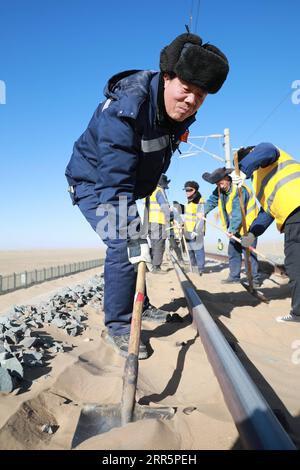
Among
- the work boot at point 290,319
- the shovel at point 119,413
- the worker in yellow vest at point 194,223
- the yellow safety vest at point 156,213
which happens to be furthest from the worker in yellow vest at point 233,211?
the shovel at point 119,413

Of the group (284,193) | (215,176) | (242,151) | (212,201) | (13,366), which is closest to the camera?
(13,366)

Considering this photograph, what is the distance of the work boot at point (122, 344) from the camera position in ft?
7.90

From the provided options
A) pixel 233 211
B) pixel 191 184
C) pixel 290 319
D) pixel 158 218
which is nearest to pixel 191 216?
pixel 191 184

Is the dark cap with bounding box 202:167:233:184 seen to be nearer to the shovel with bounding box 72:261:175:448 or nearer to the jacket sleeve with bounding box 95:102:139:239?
the jacket sleeve with bounding box 95:102:139:239

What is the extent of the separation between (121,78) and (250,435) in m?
2.50

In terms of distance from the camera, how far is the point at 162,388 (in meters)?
1.99

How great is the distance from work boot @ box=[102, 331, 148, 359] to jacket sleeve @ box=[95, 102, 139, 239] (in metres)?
0.73

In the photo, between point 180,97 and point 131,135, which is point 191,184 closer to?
point 180,97

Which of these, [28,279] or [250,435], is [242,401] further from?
[28,279]

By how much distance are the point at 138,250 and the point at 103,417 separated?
1.02 m

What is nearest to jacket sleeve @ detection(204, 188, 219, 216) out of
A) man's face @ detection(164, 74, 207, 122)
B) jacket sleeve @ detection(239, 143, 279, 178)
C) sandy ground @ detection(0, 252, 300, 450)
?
jacket sleeve @ detection(239, 143, 279, 178)

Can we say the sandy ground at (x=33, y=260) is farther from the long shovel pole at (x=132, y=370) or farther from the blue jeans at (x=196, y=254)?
the long shovel pole at (x=132, y=370)

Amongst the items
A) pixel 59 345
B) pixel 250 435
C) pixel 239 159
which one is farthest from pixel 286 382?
pixel 239 159

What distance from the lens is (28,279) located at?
9180mm
